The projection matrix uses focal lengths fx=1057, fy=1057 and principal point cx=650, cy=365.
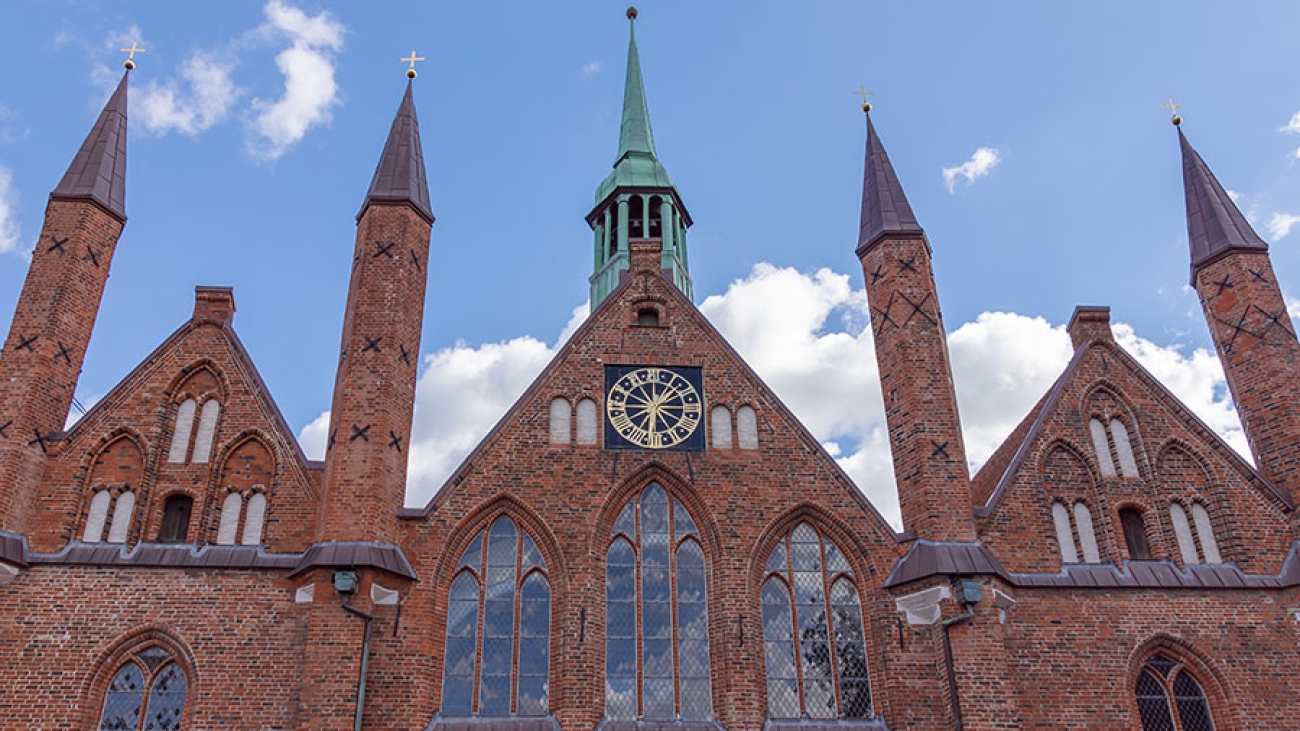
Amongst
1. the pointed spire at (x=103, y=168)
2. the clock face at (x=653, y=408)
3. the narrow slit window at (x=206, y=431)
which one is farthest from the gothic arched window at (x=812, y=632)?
the pointed spire at (x=103, y=168)

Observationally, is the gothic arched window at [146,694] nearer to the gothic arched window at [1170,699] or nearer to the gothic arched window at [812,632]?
the gothic arched window at [812,632]

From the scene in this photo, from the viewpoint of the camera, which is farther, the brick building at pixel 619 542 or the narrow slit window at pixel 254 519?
the narrow slit window at pixel 254 519

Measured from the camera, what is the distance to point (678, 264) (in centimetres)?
2914

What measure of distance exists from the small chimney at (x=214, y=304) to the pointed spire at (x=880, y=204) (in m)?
12.8

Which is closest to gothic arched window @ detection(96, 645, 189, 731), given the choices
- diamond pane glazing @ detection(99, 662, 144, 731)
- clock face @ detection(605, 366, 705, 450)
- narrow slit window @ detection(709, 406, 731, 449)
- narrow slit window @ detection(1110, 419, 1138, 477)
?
diamond pane glazing @ detection(99, 662, 144, 731)

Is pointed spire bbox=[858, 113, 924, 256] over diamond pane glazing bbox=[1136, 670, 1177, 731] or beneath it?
over

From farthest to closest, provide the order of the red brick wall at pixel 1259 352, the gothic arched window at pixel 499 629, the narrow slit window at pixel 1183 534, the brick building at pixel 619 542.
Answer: the red brick wall at pixel 1259 352 → the narrow slit window at pixel 1183 534 → the gothic arched window at pixel 499 629 → the brick building at pixel 619 542

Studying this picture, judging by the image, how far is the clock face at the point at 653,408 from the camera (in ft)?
65.2

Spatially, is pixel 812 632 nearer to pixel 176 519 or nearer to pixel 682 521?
pixel 682 521

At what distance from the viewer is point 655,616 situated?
18422mm

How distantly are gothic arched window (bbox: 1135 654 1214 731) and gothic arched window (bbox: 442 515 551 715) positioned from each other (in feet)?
33.2

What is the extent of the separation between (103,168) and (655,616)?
14.3 meters

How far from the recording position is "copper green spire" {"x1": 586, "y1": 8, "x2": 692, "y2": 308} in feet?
93.9

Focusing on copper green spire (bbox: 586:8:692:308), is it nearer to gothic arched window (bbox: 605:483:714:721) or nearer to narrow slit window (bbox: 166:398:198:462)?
gothic arched window (bbox: 605:483:714:721)
